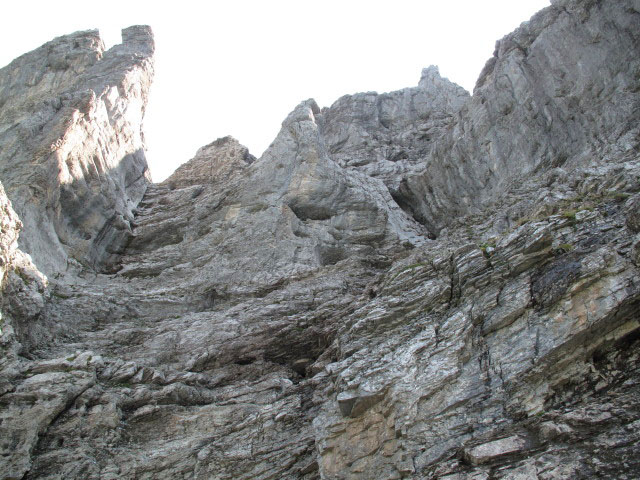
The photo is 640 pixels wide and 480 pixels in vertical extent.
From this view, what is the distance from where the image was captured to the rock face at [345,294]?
16.1 meters

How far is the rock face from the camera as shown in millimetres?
16094

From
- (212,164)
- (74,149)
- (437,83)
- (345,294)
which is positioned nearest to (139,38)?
(212,164)

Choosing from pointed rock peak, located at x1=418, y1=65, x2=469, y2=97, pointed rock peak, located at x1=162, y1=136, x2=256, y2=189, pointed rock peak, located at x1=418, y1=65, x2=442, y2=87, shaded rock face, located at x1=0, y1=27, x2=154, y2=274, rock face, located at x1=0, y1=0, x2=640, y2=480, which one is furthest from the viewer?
pointed rock peak, located at x1=418, y1=65, x2=442, y2=87

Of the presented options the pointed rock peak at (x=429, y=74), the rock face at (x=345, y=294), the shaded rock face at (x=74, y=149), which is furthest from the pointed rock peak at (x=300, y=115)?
the pointed rock peak at (x=429, y=74)

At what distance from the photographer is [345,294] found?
2845cm

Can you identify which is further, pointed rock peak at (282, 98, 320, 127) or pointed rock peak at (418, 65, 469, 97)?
pointed rock peak at (418, 65, 469, 97)

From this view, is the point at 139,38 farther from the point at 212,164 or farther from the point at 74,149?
the point at 74,149

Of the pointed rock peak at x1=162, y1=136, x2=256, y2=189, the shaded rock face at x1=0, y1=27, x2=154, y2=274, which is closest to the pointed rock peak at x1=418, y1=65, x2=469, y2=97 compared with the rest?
the pointed rock peak at x1=162, y1=136, x2=256, y2=189

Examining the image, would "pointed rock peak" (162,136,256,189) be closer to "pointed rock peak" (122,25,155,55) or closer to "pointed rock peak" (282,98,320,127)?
"pointed rock peak" (282,98,320,127)

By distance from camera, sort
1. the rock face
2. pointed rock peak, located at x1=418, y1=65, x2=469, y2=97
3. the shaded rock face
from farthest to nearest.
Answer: pointed rock peak, located at x1=418, y1=65, x2=469, y2=97
the shaded rock face
the rock face

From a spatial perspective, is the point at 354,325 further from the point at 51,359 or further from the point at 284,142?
the point at 284,142

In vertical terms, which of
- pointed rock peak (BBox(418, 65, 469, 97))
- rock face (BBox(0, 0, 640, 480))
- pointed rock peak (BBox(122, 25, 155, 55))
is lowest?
rock face (BBox(0, 0, 640, 480))

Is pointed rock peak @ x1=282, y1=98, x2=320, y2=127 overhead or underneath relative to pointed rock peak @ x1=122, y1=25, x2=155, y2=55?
underneath

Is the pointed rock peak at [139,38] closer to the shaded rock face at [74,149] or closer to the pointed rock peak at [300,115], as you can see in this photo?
the shaded rock face at [74,149]
